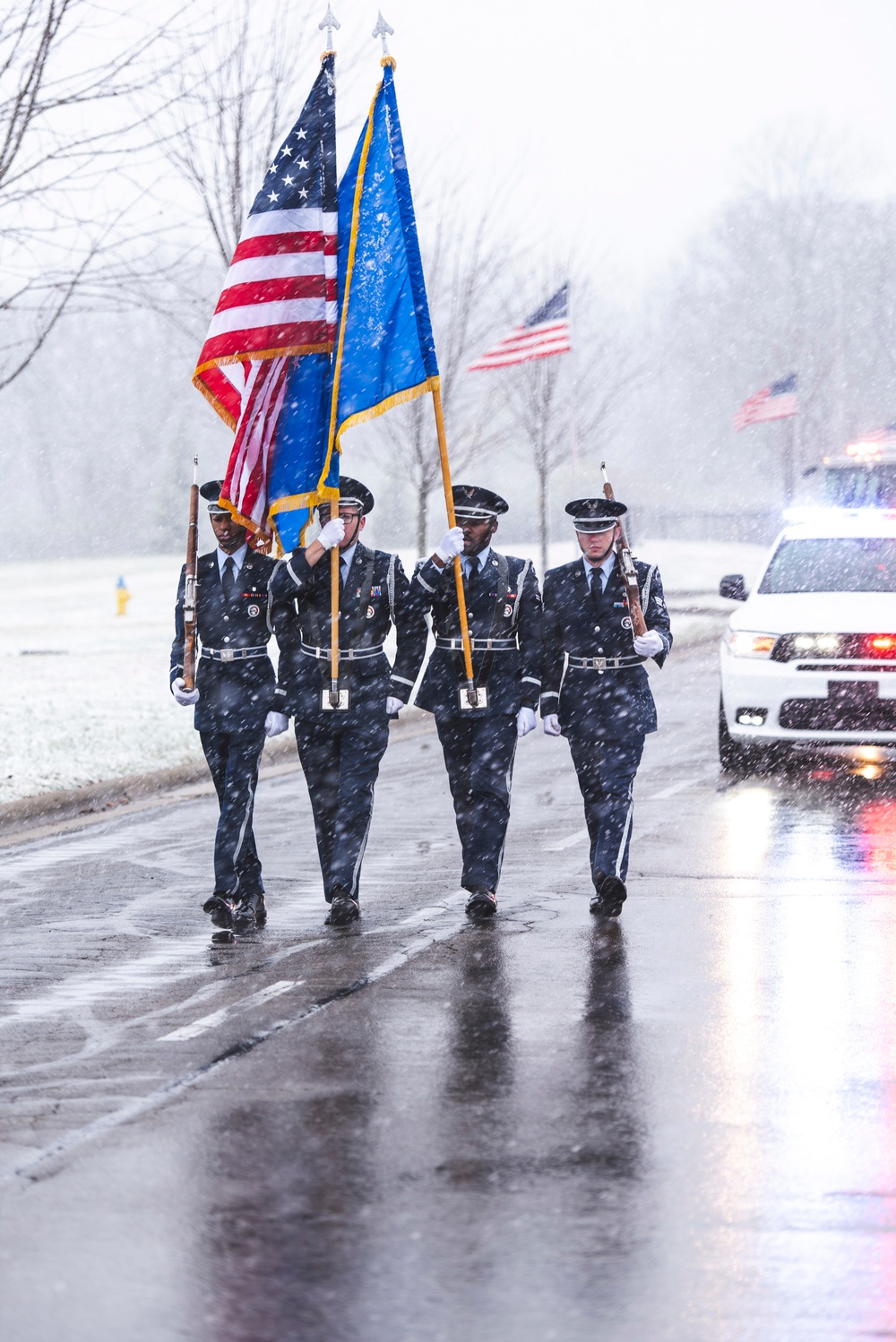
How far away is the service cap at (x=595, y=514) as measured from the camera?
838cm

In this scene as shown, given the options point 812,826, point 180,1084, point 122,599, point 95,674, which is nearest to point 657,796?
point 812,826

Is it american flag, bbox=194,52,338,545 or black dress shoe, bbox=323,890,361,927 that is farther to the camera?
american flag, bbox=194,52,338,545

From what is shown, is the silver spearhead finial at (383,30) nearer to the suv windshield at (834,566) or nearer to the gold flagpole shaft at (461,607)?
the gold flagpole shaft at (461,607)

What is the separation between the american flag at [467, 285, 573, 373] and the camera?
76.8 ft

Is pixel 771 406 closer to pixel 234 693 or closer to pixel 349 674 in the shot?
pixel 349 674

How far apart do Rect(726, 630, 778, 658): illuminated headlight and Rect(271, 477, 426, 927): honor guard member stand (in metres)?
5.05

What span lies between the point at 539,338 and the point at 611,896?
1629 cm

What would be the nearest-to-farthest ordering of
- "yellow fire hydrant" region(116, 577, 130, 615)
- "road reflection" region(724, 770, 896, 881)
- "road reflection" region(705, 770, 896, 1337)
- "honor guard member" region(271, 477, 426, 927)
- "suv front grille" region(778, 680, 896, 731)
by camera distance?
"road reflection" region(705, 770, 896, 1337)
"honor guard member" region(271, 477, 426, 927)
"road reflection" region(724, 770, 896, 881)
"suv front grille" region(778, 680, 896, 731)
"yellow fire hydrant" region(116, 577, 130, 615)

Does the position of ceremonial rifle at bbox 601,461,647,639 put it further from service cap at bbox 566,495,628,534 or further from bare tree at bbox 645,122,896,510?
bare tree at bbox 645,122,896,510

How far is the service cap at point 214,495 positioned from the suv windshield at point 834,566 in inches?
253

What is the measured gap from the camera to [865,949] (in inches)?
292

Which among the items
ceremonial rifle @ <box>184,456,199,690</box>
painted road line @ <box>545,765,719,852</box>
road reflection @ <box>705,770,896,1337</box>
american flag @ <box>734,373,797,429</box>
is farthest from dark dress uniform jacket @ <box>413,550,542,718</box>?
american flag @ <box>734,373,797,429</box>

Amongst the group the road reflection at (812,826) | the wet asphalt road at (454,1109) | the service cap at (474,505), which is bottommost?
the road reflection at (812,826)

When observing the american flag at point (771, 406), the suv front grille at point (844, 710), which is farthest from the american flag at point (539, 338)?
the suv front grille at point (844, 710)
